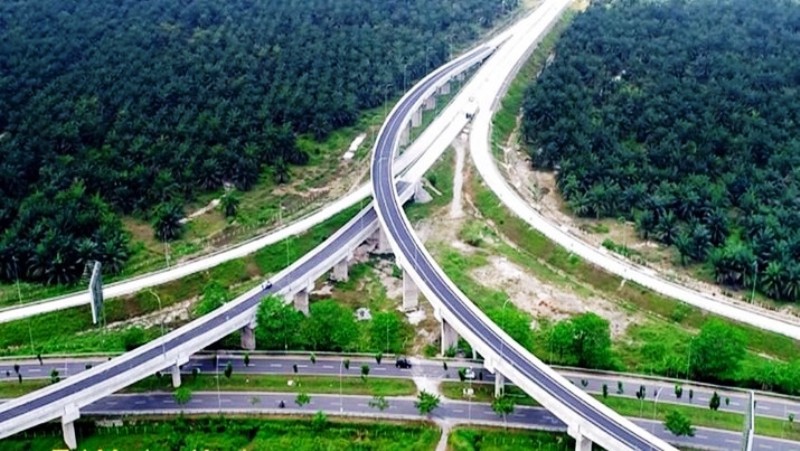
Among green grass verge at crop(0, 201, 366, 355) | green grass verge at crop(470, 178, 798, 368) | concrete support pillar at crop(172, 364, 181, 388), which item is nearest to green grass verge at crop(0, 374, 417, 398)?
concrete support pillar at crop(172, 364, 181, 388)

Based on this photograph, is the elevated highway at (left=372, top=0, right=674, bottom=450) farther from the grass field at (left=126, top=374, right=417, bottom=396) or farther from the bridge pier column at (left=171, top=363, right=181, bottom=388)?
the bridge pier column at (left=171, top=363, right=181, bottom=388)

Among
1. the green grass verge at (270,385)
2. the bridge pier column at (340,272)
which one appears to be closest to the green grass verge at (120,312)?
the bridge pier column at (340,272)

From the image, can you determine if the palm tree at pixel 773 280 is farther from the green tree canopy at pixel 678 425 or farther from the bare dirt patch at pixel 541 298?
the green tree canopy at pixel 678 425

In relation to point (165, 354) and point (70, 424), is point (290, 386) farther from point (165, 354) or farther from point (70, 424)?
point (70, 424)

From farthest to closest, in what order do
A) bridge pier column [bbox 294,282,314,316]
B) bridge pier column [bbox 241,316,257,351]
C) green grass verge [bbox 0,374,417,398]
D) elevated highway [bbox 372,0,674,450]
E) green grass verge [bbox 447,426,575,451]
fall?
bridge pier column [bbox 294,282,314,316] → bridge pier column [bbox 241,316,257,351] → green grass verge [bbox 0,374,417,398] → green grass verge [bbox 447,426,575,451] → elevated highway [bbox 372,0,674,450]

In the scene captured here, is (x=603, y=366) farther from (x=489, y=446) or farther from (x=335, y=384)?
(x=335, y=384)

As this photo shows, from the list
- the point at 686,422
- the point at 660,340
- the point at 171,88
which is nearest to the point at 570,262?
the point at 660,340

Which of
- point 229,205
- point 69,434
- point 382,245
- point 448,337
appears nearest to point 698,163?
point 382,245
